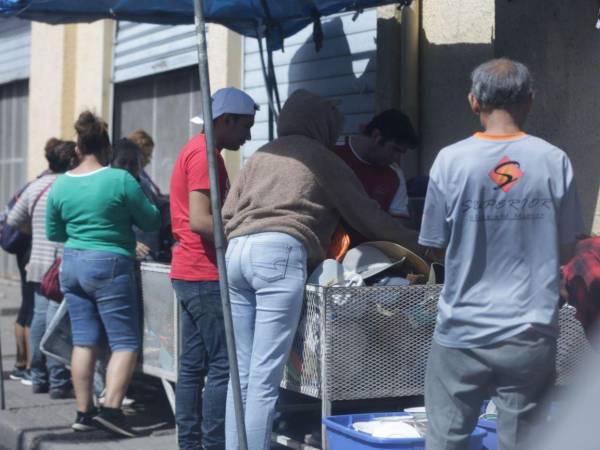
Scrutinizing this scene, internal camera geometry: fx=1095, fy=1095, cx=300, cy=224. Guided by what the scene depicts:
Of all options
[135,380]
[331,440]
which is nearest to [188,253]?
[331,440]

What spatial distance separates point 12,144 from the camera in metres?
14.2

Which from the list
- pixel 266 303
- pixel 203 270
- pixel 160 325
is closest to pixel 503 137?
pixel 266 303

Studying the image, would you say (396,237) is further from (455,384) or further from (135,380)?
(135,380)

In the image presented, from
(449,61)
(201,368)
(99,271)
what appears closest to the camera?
(201,368)

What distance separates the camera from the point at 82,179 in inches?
248

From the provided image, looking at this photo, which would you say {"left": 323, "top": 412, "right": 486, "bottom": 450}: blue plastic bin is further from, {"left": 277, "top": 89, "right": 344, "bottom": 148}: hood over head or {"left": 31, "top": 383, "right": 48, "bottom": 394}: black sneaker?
{"left": 31, "top": 383, "right": 48, "bottom": 394}: black sneaker

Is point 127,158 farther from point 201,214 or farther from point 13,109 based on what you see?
point 13,109

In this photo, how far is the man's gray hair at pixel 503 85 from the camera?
3564mm

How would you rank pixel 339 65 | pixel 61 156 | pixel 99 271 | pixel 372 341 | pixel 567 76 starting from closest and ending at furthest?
pixel 372 341 < pixel 567 76 < pixel 99 271 < pixel 61 156 < pixel 339 65

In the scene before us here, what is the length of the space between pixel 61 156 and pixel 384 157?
283 centimetres

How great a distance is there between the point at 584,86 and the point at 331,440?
2.43 metres

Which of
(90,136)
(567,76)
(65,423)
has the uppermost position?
(567,76)

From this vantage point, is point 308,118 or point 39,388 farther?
point 39,388

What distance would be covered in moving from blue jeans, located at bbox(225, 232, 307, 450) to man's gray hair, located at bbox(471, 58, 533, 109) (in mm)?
1436
